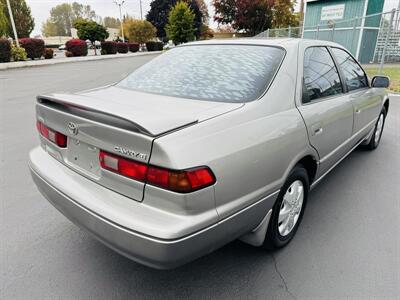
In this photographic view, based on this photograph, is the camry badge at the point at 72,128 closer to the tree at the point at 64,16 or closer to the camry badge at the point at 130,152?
the camry badge at the point at 130,152

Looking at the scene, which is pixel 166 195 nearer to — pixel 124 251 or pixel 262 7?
pixel 124 251

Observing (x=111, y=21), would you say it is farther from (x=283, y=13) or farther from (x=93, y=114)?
(x=93, y=114)

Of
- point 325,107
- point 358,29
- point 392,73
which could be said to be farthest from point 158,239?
point 358,29

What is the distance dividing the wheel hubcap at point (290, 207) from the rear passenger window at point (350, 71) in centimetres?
143

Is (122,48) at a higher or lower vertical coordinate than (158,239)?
lower

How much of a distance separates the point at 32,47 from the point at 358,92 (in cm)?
2644

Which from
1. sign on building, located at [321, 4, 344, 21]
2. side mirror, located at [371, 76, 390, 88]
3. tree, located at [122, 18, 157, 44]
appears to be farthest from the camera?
tree, located at [122, 18, 157, 44]

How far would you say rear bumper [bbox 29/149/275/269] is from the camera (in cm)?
155

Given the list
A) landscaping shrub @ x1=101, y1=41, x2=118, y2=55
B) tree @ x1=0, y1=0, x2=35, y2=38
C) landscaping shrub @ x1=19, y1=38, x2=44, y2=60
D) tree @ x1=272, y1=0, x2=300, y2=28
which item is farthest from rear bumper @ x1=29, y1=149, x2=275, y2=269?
tree @ x1=0, y1=0, x2=35, y2=38

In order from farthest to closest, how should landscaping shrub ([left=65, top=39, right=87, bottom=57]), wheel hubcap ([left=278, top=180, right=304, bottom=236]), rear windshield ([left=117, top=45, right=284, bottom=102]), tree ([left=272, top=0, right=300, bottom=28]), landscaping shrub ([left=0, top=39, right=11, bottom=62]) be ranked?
tree ([left=272, top=0, right=300, bottom=28]) < landscaping shrub ([left=65, top=39, right=87, bottom=57]) < landscaping shrub ([left=0, top=39, right=11, bottom=62]) < wheel hubcap ([left=278, top=180, right=304, bottom=236]) < rear windshield ([left=117, top=45, right=284, bottom=102])

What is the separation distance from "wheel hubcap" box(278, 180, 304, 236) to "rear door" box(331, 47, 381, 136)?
4.39 ft

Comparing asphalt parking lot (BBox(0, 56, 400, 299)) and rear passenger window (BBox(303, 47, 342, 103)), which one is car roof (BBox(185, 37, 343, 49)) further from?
asphalt parking lot (BBox(0, 56, 400, 299))

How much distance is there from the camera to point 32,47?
24.0 m

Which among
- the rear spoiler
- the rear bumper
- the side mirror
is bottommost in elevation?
the rear bumper
